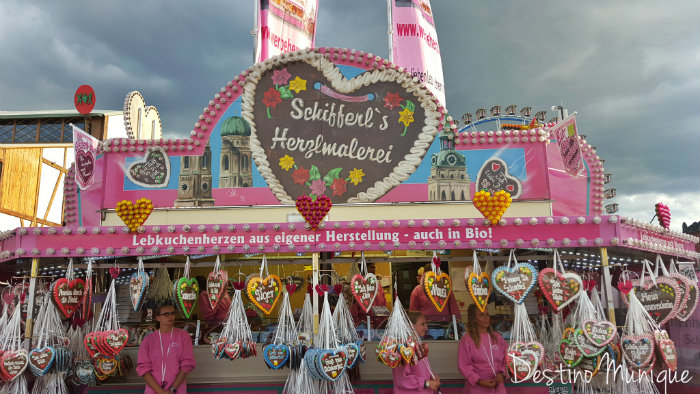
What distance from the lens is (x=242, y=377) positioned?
6.72 meters

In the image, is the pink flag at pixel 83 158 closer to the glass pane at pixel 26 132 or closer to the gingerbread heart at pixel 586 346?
the gingerbread heart at pixel 586 346

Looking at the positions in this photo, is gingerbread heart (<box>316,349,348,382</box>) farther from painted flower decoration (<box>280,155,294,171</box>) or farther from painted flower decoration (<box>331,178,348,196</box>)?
painted flower decoration (<box>280,155,294,171</box>)

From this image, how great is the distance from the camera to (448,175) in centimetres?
897

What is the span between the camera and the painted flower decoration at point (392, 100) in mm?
9070

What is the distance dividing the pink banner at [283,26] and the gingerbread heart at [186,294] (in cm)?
679

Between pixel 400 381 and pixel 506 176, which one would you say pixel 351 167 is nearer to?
pixel 506 176

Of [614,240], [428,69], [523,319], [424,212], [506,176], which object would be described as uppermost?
[428,69]

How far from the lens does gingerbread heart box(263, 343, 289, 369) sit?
5809 mm

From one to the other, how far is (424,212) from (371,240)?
3.03 m

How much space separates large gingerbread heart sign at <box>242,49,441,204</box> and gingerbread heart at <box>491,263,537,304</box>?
11.4 ft

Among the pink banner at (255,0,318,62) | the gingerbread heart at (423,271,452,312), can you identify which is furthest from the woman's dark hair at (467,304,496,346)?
the pink banner at (255,0,318,62)

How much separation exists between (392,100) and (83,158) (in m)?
6.43

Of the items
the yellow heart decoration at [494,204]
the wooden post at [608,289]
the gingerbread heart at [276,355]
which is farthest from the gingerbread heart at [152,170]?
the wooden post at [608,289]

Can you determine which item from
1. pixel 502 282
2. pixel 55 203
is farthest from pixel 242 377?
pixel 55 203
